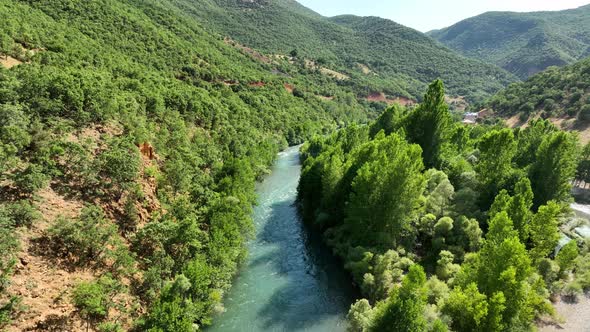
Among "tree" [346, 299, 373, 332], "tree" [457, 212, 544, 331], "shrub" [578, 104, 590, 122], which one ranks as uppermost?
"shrub" [578, 104, 590, 122]

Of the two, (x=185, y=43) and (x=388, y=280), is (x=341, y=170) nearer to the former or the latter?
(x=388, y=280)

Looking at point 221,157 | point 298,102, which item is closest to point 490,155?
point 221,157

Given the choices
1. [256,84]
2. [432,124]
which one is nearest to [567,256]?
[432,124]

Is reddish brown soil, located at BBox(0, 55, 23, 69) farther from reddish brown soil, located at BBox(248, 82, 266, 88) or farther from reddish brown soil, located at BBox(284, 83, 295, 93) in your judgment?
reddish brown soil, located at BBox(284, 83, 295, 93)

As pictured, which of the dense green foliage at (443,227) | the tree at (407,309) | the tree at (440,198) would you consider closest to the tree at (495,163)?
the dense green foliage at (443,227)

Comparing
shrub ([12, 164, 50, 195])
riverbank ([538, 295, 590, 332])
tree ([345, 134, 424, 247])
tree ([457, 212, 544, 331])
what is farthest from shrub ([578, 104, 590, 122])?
shrub ([12, 164, 50, 195])

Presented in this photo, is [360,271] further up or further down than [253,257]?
further up
